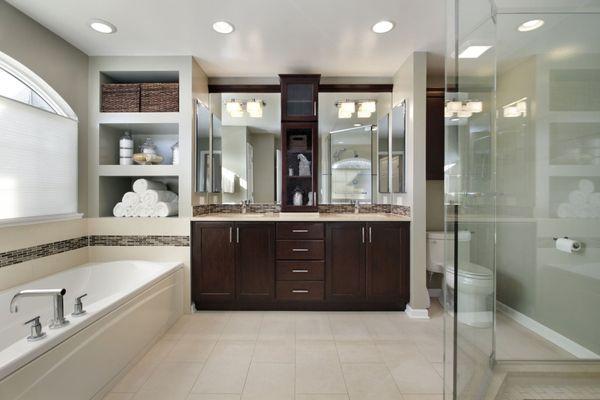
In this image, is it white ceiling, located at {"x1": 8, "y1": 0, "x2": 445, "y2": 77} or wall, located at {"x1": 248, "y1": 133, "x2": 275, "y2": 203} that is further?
wall, located at {"x1": 248, "y1": 133, "x2": 275, "y2": 203}

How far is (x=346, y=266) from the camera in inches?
107

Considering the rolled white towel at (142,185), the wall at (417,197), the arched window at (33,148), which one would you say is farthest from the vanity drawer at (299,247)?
the arched window at (33,148)

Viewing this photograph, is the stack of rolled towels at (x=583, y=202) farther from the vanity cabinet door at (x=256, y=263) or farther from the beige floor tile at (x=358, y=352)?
the vanity cabinet door at (x=256, y=263)

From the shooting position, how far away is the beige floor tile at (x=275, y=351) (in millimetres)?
1959

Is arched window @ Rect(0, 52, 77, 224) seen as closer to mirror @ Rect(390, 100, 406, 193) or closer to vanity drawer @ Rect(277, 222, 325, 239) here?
vanity drawer @ Rect(277, 222, 325, 239)

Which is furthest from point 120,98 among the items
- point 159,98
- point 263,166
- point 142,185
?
point 263,166

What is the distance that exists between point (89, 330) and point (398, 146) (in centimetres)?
294

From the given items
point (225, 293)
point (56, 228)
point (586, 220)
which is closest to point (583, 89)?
point (586, 220)

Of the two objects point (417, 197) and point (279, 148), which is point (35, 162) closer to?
point (279, 148)

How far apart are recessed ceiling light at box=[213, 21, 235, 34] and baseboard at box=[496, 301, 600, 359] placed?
120 inches

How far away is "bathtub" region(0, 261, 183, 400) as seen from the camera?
3.83 ft

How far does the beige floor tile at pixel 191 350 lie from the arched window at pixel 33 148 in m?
1.48

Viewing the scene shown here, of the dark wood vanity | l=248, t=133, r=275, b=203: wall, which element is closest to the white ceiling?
l=248, t=133, r=275, b=203: wall

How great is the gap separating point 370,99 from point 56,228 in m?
3.31
